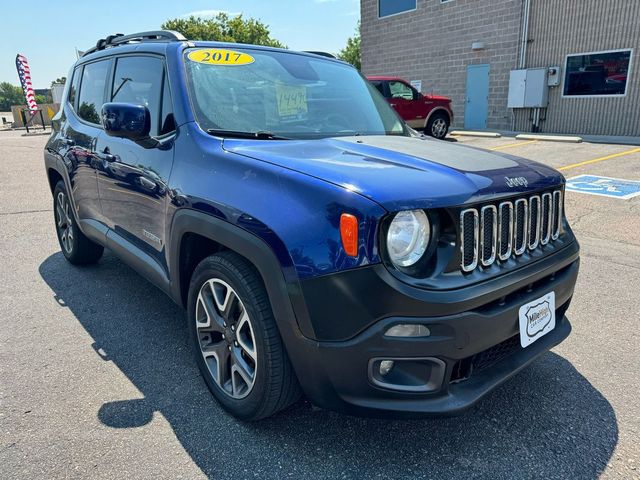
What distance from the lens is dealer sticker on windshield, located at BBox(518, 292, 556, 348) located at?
215 centimetres

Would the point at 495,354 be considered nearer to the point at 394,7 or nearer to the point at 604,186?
the point at 604,186

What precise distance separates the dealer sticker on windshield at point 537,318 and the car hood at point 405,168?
51 cm

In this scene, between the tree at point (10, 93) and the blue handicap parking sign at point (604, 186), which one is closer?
the blue handicap parking sign at point (604, 186)

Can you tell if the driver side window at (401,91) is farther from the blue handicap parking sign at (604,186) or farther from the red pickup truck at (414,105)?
the blue handicap parking sign at (604,186)

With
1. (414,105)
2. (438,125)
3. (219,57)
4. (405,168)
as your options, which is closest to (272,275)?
(405,168)

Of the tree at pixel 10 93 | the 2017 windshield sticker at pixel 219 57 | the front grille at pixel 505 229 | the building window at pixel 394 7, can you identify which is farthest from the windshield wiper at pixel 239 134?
the tree at pixel 10 93

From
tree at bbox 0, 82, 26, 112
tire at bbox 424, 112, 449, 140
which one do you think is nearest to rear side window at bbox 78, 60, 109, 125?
tire at bbox 424, 112, 449, 140

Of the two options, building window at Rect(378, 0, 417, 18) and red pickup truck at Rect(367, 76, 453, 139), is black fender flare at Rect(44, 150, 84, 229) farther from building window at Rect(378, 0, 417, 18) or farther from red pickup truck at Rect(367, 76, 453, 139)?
building window at Rect(378, 0, 417, 18)

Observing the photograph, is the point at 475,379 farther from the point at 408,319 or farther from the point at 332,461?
the point at 332,461

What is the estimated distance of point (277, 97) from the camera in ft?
9.77

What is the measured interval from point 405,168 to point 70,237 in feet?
12.2

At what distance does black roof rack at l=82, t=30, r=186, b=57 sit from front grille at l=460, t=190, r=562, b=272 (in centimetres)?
221

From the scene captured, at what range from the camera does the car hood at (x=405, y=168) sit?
6.23 feet

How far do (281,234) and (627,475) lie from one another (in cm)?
176
